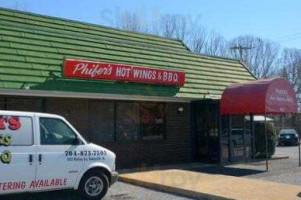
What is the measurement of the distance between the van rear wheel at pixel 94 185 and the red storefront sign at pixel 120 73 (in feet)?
15.6

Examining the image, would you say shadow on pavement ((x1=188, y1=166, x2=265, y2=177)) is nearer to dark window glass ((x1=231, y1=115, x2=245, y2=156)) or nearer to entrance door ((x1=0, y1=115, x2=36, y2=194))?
dark window glass ((x1=231, y1=115, x2=245, y2=156))

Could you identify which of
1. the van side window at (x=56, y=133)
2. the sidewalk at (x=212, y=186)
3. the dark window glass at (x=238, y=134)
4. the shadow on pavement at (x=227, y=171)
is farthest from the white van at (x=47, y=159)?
the dark window glass at (x=238, y=134)

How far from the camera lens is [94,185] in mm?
10906

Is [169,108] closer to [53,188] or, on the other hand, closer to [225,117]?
[225,117]

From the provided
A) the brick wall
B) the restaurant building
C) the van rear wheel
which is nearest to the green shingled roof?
the restaurant building

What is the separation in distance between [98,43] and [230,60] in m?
8.11

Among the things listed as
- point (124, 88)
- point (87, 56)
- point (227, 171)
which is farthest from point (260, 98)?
point (87, 56)

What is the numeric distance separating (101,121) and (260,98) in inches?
222

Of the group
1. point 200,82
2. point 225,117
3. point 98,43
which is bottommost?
point 225,117

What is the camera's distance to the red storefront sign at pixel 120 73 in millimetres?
15023

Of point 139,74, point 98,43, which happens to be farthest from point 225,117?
point 98,43

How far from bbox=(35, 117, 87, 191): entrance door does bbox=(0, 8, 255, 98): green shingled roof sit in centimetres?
358

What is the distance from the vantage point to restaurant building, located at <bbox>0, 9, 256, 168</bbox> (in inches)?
582

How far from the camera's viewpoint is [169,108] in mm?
18828
